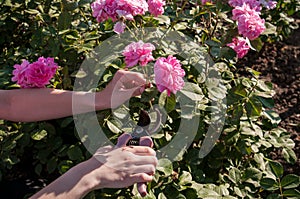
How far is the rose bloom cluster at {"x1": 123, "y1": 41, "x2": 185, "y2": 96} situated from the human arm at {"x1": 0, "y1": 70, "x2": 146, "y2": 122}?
104mm

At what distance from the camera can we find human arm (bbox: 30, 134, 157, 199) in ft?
4.88

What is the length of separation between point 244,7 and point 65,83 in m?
0.79

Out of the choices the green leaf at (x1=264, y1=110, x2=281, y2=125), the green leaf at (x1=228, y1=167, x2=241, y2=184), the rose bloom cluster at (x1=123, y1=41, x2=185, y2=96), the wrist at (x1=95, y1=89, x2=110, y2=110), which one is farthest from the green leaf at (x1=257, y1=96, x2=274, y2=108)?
the wrist at (x1=95, y1=89, x2=110, y2=110)

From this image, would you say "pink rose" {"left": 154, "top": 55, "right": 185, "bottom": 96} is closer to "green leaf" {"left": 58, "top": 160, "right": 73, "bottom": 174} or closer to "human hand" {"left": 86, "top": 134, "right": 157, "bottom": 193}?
"human hand" {"left": 86, "top": 134, "right": 157, "bottom": 193}

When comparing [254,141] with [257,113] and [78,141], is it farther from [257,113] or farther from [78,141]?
[78,141]

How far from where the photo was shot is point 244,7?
2.08 m

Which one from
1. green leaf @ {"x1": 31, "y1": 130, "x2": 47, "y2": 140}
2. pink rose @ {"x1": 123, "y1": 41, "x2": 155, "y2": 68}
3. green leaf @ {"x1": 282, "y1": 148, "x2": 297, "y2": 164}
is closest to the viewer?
pink rose @ {"x1": 123, "y1": 41, "x2": 155, "y2": 68}

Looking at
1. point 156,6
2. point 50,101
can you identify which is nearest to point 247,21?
point 156,6

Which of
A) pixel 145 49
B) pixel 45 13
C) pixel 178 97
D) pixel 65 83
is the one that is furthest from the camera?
pixel 45 13

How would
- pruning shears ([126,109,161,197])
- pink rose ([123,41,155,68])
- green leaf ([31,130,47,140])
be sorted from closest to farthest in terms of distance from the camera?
1. pruning shears ([126,109,161,197])
2. pink rose ([123,41,155,68])
3. green leaf ([31,130,47,140])

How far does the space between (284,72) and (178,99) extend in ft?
4.89

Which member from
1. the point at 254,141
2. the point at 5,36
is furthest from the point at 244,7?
the point at 5,36

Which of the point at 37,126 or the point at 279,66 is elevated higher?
the point at 37,126

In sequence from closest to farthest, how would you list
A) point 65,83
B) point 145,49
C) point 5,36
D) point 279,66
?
point 145,49 → point 65,83 → point 5,36 → point 279,66
